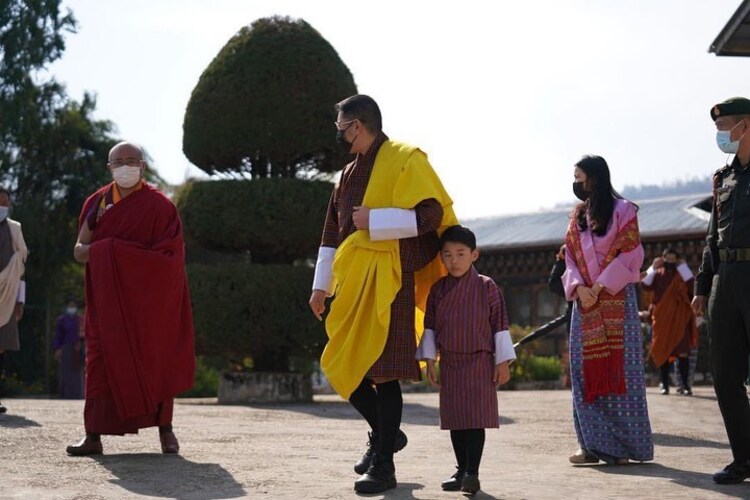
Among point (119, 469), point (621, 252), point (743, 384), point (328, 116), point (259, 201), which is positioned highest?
point (328, 116)

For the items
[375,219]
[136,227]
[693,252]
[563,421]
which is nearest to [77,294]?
[693,252]

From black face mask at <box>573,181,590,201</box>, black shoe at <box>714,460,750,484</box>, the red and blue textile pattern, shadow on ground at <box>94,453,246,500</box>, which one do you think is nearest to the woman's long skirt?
the red and blue textile pattern

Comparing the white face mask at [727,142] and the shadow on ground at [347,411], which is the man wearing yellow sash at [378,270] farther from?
the shadow on ground at [347,411]

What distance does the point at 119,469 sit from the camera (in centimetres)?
699

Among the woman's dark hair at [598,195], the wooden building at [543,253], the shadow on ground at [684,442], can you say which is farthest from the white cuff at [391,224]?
the wooden building at [543,253]

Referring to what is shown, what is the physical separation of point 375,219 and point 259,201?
9.15 metres

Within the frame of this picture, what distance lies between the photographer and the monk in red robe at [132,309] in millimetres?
7691

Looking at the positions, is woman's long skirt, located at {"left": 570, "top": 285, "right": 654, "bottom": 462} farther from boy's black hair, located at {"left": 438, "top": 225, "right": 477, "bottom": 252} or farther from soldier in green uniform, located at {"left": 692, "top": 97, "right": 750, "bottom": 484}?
boy's black hair, located at {"left": 438, "top": 225, "right": 477, "bottom": 252}

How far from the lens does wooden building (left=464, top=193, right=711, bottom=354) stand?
27.7 m

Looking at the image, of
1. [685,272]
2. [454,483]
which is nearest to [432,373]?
[454,483]

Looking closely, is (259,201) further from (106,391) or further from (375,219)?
(375,219)

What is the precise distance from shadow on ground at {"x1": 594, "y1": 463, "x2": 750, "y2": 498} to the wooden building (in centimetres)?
2014

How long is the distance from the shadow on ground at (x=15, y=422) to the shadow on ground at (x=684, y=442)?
475 centimetres

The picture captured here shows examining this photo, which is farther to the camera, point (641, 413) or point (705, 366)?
point (705, 366)
